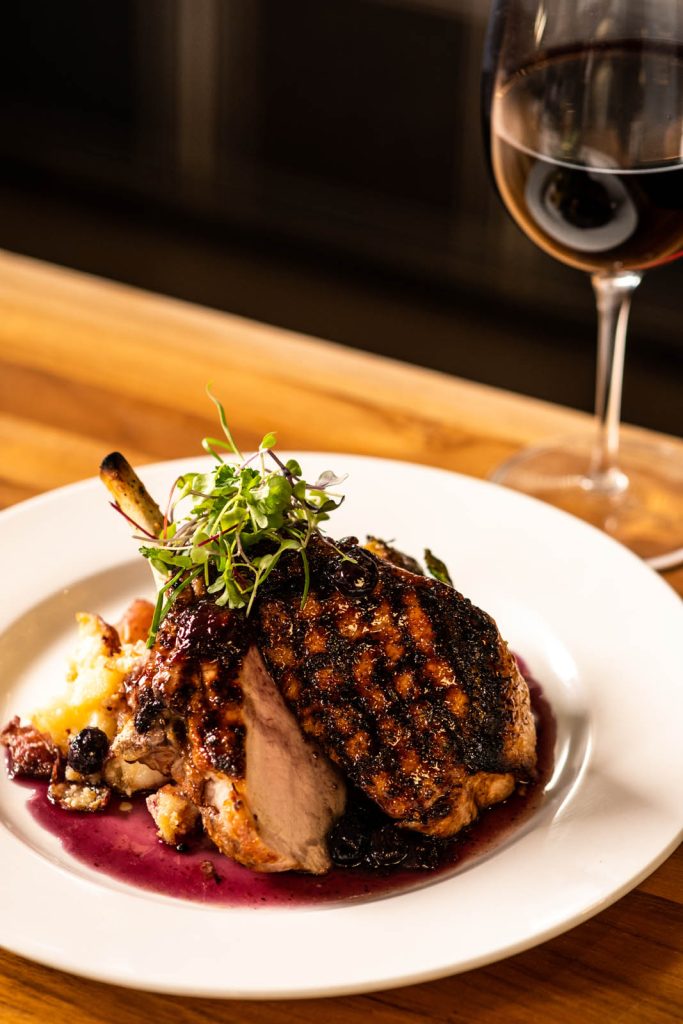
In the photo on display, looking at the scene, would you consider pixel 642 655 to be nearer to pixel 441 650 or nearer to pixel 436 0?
pixel 441 650

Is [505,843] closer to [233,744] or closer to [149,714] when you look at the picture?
[233,744]

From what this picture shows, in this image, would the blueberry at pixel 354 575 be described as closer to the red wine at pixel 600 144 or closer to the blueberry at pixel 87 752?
the blueberry at pixel 87 752

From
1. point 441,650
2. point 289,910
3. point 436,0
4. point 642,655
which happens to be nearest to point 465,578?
point 642,655

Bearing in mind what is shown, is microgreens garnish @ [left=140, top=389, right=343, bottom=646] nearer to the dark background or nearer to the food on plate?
A: the food on plate

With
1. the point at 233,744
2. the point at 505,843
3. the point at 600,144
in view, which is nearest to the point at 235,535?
the point at 233,744

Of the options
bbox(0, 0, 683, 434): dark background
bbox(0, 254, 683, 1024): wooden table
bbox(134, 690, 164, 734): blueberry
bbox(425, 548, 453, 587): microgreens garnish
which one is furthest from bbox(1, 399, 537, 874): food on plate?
bbox(0, 0, 683, 434): dark background

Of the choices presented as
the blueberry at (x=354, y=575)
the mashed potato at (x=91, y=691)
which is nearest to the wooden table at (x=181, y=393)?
the mashed potato at (x=91, y=691)
